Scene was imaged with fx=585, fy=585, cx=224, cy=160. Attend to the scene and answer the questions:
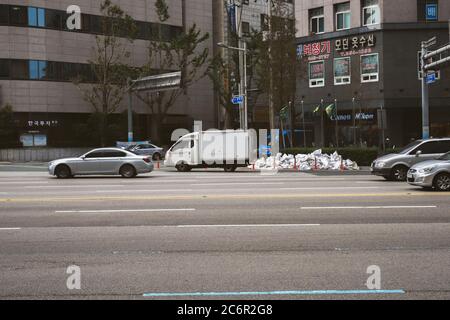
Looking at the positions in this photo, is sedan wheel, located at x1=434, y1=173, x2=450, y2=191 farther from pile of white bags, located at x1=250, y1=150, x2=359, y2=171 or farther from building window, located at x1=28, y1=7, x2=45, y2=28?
building window, located at x1=28, y1=7, x2=45, y2=28

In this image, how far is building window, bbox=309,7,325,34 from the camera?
A: 4394cm

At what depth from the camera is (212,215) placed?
41.7 ft

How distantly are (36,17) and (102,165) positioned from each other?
2836 cm

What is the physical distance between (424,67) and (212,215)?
770 inches

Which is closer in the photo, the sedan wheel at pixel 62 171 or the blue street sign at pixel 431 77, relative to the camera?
the sedan wheel at pixel 62 171

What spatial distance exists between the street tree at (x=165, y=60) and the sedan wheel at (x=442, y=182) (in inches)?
1240

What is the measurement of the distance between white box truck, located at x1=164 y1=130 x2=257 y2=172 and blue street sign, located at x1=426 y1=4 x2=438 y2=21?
18441 mm

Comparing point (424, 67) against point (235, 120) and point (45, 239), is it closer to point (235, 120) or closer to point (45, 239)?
point (45, 239)

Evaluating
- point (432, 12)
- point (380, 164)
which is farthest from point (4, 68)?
point (380, 164)

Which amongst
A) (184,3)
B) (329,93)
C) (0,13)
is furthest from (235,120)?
(0,13)

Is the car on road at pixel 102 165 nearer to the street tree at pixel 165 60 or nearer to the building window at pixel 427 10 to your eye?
the street tree at pixel 165 60

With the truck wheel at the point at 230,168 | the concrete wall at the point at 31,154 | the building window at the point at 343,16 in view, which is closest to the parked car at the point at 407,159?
the truck wheel at the point at 230,168

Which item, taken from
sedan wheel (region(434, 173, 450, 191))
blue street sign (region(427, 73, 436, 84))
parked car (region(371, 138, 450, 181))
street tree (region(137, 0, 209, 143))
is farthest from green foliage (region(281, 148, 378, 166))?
street tree (region(137, 0, 209, 143))

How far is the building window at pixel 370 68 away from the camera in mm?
40719
